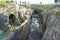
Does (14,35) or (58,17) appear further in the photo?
(14,35)

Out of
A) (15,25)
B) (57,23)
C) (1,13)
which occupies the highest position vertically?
(57,23)

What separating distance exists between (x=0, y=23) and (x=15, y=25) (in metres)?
2.81

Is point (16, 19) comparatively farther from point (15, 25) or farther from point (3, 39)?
point (3, 39)

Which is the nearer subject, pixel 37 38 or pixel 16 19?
pixel 37 38

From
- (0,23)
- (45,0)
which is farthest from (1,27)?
(45,0)

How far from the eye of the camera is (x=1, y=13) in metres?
23.1

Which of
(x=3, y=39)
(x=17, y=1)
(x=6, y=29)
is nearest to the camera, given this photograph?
(x=3, y=39)

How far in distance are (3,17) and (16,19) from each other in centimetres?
334

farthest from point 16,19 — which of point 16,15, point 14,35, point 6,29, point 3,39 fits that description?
point 3,39

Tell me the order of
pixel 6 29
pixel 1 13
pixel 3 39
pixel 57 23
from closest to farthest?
pixel 57 23, pixel 3 39, pixel 6 29, pixel 1 13

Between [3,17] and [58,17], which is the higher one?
[58,17]

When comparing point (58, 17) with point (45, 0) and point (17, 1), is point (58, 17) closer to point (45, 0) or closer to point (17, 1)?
point (45, 0)

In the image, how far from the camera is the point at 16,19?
25.5 m

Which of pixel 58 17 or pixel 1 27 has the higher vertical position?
pixel 58 17
